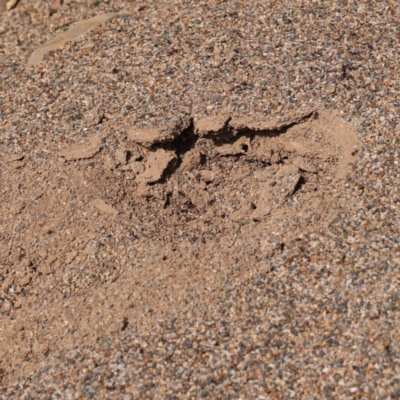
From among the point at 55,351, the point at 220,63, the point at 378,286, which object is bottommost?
the point at 378,286

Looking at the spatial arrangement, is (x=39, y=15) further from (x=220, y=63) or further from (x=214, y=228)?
(x=214, y=228)

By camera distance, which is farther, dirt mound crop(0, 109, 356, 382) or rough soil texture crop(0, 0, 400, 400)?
dirt mound crop(0, 109, 356, 382)

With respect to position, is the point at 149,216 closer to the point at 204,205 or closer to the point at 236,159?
the point at 204,205

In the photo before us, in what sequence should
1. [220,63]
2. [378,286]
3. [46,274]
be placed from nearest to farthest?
[378,286]
[46,274]
[220,63]

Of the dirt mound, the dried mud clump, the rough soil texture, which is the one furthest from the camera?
the dried mud clump

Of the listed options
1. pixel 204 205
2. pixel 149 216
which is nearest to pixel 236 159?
pixel 204 205

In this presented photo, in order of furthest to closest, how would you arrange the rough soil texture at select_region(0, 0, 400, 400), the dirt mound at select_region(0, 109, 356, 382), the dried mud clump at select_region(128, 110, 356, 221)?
1. the dried mud clump at select_region(128, 110, 356, 221)
2. the dirt mound at select_region(0, 109, 356, 382)
3. the rough soil texture at select_region(0, 0, 400, 400)

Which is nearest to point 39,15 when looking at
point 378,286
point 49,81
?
point 49,81
